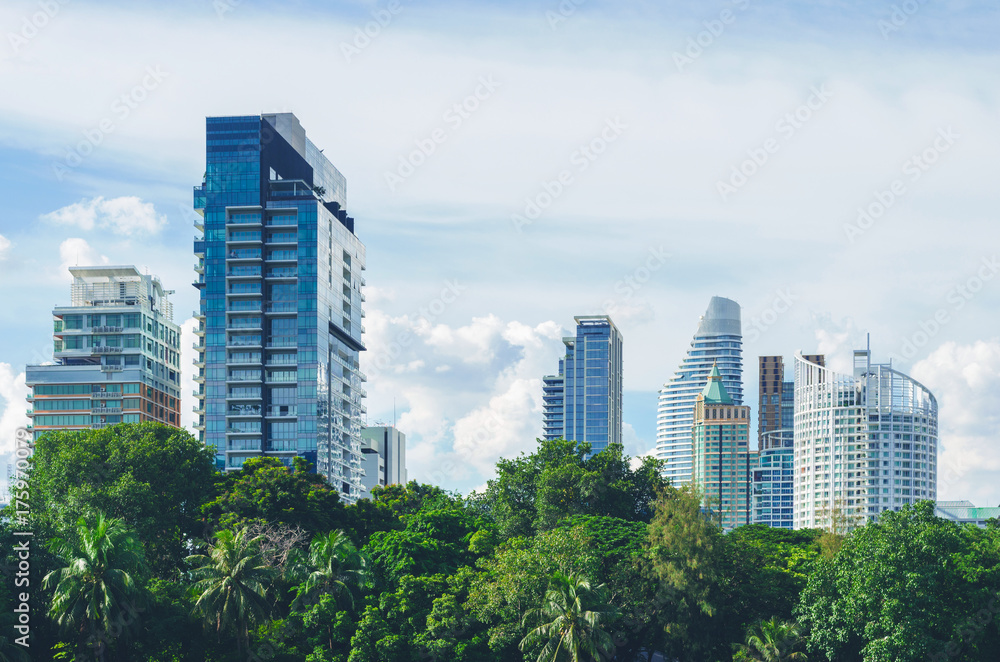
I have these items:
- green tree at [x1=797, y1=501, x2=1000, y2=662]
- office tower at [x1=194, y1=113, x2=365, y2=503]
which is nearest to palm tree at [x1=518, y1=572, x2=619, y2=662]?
green tree at [x1=797, y1=501, x2=1000, y2=662]

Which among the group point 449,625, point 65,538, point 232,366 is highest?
point 232,366

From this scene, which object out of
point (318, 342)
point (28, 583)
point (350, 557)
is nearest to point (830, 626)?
point (350, 557)

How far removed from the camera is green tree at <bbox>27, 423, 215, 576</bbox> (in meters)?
71.2

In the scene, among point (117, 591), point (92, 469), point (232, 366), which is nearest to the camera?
point (117, 591)

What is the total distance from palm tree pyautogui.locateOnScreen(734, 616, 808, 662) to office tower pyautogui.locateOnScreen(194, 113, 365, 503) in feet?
286

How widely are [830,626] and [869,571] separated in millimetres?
3828

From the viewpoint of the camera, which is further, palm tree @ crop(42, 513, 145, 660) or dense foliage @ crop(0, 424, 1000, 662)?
dense foliage @ crop(0, 424, 1000, 662)

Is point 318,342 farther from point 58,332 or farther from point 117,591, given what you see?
point 117,591

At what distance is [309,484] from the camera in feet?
263

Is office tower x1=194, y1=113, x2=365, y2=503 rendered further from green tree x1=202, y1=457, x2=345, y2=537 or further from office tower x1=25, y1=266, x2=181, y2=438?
green tree x1=202, y1=457, x2=345, y2=537

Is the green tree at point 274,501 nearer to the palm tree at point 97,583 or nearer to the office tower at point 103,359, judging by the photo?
the palm tree at point 97,583

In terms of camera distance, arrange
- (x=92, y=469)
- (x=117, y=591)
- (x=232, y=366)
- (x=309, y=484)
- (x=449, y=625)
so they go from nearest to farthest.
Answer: (x=117, y=591)
(x=449, y=625)
(x=92, y=469)
(x=309, y=484)
(x=232, y=366)

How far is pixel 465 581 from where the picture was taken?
66.1 meters

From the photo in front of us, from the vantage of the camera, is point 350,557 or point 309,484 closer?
point 350,557
